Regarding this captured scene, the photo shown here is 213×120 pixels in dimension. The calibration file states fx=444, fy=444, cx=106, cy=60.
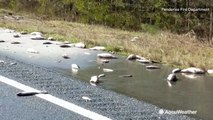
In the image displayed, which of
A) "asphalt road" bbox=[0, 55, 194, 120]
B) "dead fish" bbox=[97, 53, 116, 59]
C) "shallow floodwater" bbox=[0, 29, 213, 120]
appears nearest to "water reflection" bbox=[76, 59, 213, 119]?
"shallow floodwater" bbox=[0, 29, 213, 120]

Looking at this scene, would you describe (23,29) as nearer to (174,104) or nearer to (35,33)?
(35,33)

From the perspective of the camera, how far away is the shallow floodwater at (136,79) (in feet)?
16.2

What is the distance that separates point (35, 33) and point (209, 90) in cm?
569

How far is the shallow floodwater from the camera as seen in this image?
4938mm

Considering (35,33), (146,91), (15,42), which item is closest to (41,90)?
(146,91)

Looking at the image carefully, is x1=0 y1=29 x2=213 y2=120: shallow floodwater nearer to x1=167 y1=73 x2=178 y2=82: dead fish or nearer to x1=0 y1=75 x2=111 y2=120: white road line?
x1=167 y1=73 x2=178 y2=82: dead fish

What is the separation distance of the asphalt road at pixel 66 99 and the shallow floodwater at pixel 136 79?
0.23 meters

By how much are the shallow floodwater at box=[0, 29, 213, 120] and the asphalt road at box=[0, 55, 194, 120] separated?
0.76 feet

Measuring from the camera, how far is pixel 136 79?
6.00m

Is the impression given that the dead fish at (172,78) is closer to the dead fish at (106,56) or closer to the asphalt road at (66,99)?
the asphalt road at (66,99)

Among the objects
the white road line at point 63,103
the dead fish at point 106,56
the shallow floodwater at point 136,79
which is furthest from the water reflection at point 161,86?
the white road line at point 63,103

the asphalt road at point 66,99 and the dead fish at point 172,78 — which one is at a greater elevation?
the asphalt road at point 66,99

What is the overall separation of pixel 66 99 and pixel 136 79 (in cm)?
141

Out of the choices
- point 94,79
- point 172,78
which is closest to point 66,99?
point 94,79
